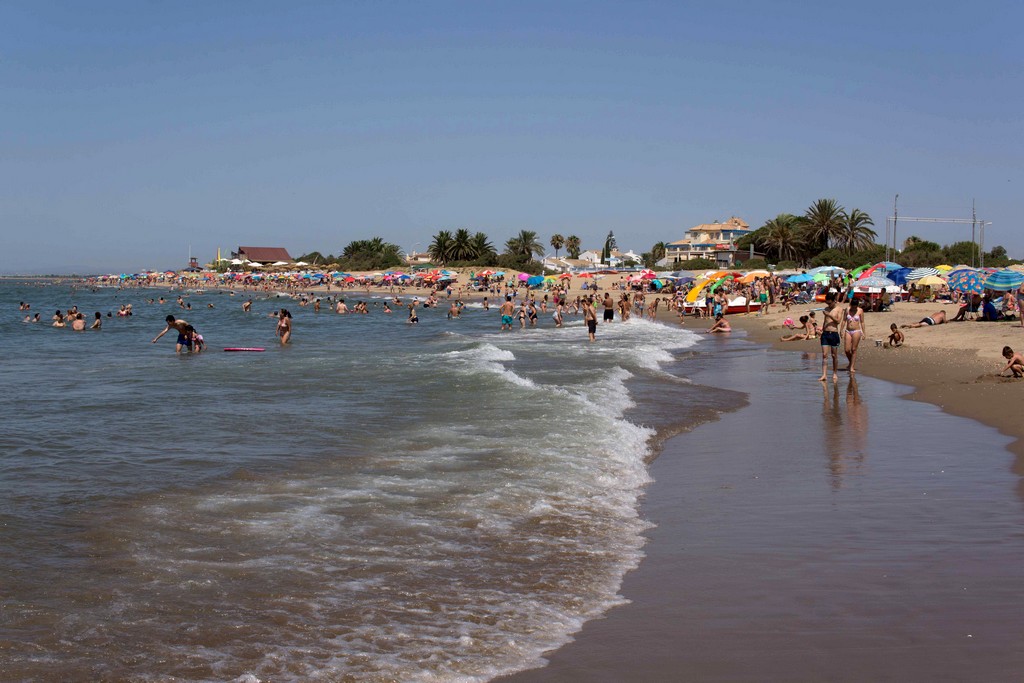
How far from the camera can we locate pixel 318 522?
684cm

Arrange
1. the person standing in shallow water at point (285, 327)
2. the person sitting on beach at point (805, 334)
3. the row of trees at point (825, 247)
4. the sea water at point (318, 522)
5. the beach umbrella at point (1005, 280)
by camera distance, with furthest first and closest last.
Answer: the row of trees at point (825, 247) < the person standing in shallow water at point (285, 327) < the person sitting on beach at point (805, 334) < the beach umbrella at point (1005, 280) < the sea water at point (318, 522)

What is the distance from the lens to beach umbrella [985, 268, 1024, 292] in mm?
24750

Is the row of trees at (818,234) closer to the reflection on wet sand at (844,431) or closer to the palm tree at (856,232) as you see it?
the palm tree at (856,232)

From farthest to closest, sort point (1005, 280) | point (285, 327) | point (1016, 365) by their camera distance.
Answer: point (285, 327) < point (1005, 280) < point (1016, 365)

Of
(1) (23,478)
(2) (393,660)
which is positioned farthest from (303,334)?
(2) (393,660)

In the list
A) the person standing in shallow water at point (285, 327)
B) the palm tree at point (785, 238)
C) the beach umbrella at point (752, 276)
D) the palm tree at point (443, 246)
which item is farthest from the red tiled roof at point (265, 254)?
the person standing in shallow water at point (285, 327)

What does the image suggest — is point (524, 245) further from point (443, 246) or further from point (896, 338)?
point (896, 338)

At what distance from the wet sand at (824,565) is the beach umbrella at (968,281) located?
18.5 meters

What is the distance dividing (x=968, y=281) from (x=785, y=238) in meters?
57.3

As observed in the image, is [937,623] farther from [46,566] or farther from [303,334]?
[303,334]

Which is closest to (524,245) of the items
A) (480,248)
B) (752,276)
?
(480,248)

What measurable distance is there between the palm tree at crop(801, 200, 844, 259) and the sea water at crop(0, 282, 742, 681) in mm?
68690

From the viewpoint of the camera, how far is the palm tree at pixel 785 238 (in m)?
82.4

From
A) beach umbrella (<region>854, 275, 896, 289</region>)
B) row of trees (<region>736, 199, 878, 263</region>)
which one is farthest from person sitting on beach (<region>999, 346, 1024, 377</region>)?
row of trees (<region>736, 199, 878, 263</region>)
